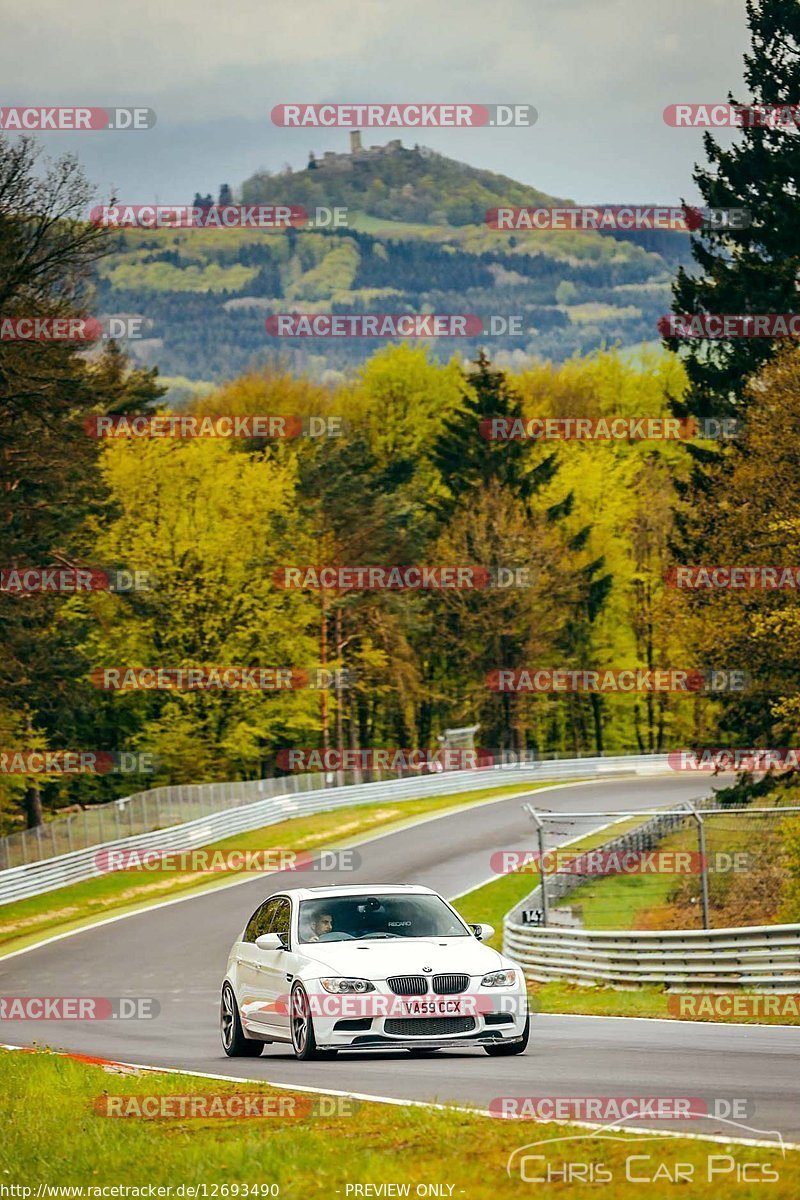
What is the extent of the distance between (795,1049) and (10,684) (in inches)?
1307

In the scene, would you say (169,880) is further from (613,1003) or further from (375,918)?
(375,918)

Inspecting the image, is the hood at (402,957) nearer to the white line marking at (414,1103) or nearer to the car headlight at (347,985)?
the car headlight at (347,985)

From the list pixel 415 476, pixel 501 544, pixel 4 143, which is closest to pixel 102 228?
pixel 4 143

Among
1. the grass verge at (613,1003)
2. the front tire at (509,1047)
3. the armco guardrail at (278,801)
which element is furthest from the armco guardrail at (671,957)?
the armco guardrail at (278,801)

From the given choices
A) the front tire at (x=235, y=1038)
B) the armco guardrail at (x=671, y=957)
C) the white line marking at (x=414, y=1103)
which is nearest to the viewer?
the white line marking at (x=414, y=1103)

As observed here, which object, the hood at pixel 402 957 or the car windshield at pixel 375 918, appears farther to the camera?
the car windshield at pixel 375 918

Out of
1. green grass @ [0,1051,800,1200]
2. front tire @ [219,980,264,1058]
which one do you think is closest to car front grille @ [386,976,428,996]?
green grass @ [0,1051,800,1200]

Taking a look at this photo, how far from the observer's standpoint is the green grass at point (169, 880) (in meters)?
43.3

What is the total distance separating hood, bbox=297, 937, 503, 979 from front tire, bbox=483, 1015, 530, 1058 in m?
0.62

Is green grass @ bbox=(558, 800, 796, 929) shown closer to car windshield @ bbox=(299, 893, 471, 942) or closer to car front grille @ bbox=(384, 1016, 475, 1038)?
car windshield @ bbox=(299, 893, 471, 942)

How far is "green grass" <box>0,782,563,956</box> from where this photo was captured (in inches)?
1704

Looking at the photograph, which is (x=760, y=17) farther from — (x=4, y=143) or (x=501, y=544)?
(x=501, y=544)

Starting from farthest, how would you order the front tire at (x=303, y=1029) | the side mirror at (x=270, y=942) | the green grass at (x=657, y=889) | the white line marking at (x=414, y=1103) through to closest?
the green grass at (x=657, y=889)
the side mirror at (x=270, y=942)
the front tire at (x=303, y=1029)
the white line marking at (x=414, y=1103)

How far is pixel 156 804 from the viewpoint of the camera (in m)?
52.7
